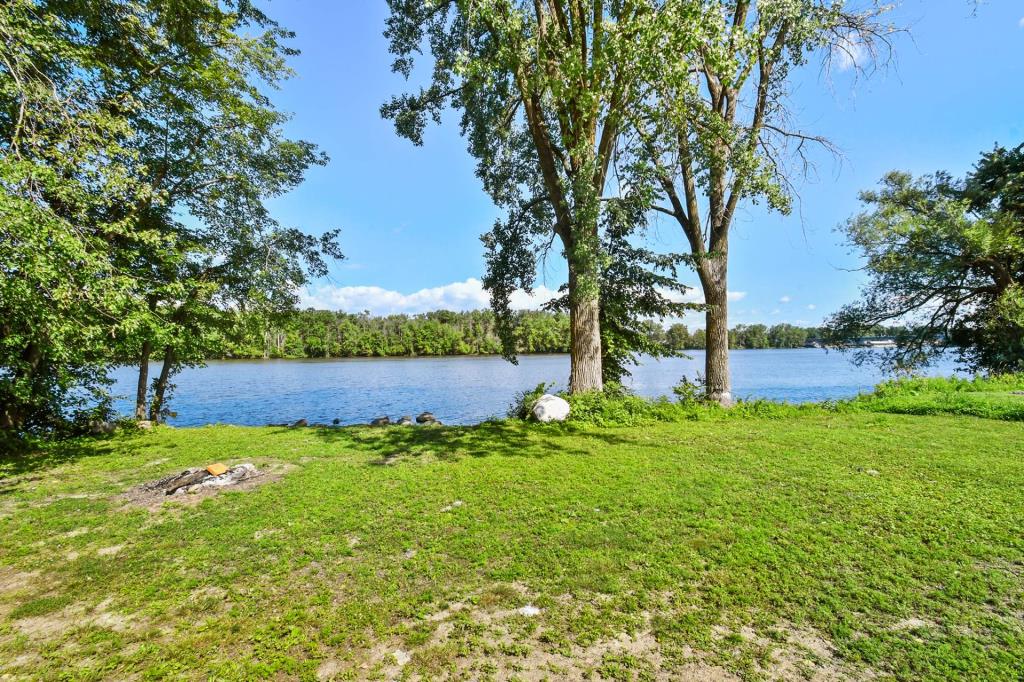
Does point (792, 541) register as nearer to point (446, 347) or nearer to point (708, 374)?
point (708, 374)

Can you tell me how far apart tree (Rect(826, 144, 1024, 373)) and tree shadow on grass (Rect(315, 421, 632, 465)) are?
15.0 m

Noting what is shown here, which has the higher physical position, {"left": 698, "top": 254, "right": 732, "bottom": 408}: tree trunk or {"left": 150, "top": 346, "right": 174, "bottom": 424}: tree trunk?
{"left": 698, "top": 254, "right": 732, "bottom": 408}: tree trunk

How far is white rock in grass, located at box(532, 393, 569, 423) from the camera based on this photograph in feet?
31.0

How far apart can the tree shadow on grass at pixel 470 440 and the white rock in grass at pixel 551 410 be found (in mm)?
347

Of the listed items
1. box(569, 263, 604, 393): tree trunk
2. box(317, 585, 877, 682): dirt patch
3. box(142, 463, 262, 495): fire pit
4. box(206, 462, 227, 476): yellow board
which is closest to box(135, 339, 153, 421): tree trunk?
box(142, 463, 262, 495): fire pit

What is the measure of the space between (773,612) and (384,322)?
80.4 m

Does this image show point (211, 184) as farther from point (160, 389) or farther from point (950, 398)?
point (950, 398)

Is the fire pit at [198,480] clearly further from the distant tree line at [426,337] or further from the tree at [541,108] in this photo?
the distant tree line at [426,337]

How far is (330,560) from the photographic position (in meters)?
3.74

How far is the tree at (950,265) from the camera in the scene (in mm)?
14148

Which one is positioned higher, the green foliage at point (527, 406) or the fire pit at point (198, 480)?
the green foliage at point (527, 406)

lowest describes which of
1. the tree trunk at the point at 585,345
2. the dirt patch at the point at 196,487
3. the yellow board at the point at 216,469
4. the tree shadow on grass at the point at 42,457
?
the tree shadow on grass at the point at 42,457

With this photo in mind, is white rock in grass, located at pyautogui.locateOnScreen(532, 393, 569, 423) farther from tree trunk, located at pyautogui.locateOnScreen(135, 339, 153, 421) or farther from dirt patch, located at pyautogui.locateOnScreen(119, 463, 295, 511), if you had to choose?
tree trunk, located at pyautogui.locateOnScreen(135, 339, 153, 421)

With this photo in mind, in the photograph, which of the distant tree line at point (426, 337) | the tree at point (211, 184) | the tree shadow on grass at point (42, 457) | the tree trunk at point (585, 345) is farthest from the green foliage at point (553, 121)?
the distant tree line at point (426, 337)
